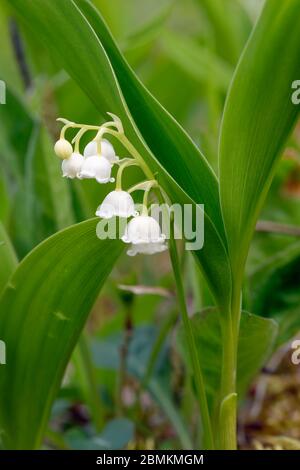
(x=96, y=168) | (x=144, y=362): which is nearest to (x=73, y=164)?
(x=96, y=168)

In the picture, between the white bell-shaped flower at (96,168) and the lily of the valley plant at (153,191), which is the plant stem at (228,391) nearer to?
the lily of the valley plant at (153,191)

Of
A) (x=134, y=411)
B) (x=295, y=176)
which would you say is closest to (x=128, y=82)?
(x=134, y=411)

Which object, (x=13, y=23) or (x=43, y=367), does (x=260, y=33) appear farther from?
(x=13, y=23)

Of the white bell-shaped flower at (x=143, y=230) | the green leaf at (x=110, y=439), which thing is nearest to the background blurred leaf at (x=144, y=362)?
the green leaf at (x=110, y=439)

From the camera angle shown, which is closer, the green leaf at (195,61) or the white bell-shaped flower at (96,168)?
the white bell-shaped flower at (96,168)

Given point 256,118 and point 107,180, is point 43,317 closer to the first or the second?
point 107,180

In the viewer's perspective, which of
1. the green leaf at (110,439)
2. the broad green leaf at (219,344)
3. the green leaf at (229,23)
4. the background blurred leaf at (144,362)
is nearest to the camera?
the broad green leaf at (219,344)

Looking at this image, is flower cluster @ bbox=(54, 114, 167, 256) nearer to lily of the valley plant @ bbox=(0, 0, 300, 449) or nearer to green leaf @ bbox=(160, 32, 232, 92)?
lily of the valley plant @ bbox=(0, 0, 300, 449)
